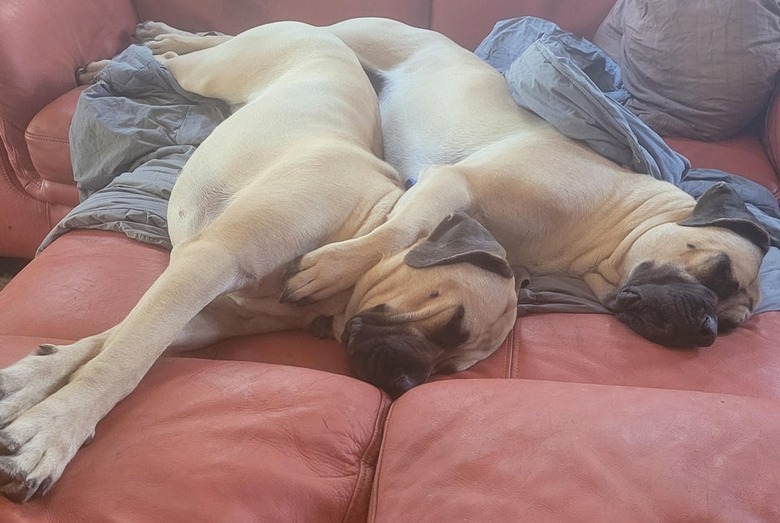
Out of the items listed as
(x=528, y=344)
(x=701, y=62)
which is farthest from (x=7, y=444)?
(x=701, y=62)

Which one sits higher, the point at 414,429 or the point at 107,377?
the point at 107,377

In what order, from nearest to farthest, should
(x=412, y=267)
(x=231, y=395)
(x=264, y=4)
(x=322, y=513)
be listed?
1. (x=322, y=513)
2. (x=231, y=395)
3. (x=412, y=267)
4. (x=264, y=4)

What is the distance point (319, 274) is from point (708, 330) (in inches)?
33.8

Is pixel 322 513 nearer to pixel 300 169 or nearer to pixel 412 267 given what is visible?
pixel 412 267

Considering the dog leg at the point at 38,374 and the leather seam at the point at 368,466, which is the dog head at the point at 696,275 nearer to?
the leather seam at the point at 368,466

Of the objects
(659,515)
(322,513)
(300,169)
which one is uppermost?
(300,169)

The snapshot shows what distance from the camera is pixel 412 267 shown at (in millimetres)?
1442

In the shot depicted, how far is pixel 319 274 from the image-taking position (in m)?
1.44

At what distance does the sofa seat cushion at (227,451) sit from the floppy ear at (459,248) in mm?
296

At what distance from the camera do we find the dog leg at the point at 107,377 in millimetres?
978

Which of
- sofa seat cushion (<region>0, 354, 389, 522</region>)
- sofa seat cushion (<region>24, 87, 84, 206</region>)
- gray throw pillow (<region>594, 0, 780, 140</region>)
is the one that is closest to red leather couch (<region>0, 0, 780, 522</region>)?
sofa seat cushion (<region>0, 354, 389, 522</region>)

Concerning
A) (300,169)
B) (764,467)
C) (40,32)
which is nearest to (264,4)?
(40,32)

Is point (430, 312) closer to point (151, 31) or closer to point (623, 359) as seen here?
point (623, 359)

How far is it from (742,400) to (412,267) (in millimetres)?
667
